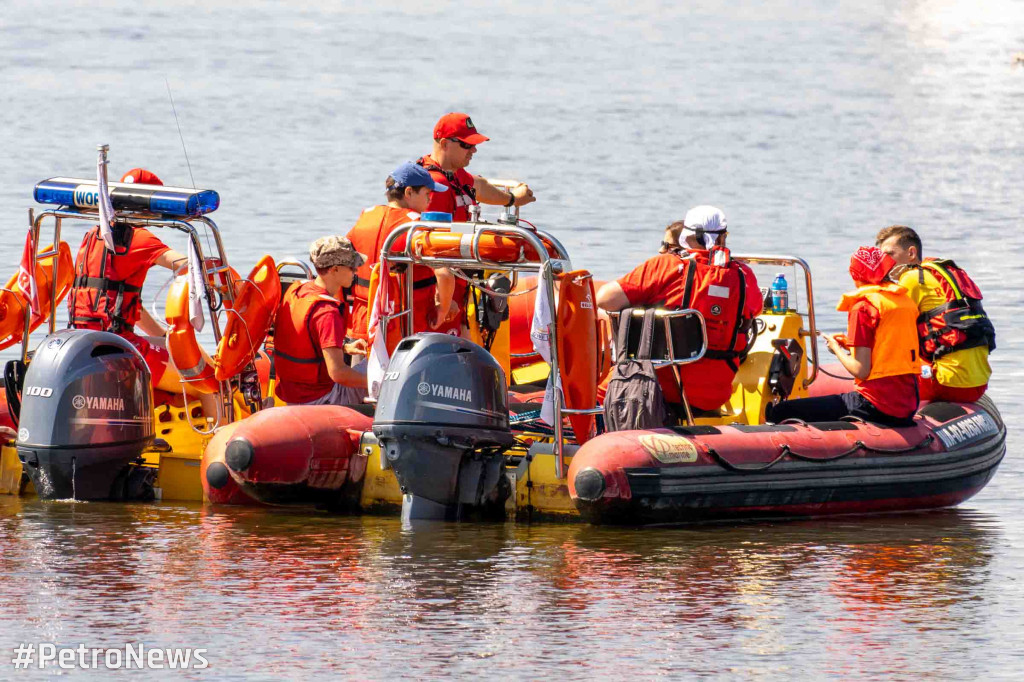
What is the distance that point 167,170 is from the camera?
25.4 m

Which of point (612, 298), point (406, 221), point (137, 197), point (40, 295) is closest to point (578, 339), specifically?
point (612, 298)

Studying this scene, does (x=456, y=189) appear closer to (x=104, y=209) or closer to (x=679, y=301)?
(x=679, y=301)

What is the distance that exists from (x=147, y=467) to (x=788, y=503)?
3.10m

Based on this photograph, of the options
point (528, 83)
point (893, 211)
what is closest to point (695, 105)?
point (528, 83)

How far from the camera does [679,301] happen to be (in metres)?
8.79

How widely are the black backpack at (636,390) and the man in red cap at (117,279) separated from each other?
2.04m

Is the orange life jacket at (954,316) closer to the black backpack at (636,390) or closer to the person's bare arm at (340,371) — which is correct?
the black backpack at (636,390)

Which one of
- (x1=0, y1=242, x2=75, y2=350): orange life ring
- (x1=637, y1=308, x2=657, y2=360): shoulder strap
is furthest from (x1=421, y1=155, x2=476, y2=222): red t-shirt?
(x1=0, y1=242, x2=75, y2=350): orange life ring

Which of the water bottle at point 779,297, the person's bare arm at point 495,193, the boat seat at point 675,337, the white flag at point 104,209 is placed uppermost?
the person's bare arm at point 495,193

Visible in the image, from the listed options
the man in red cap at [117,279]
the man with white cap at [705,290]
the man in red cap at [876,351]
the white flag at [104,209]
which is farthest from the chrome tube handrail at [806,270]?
the white flag at [104,209]

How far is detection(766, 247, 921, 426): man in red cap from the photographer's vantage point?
354 inches

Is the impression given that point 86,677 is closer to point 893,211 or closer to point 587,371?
point 587,371

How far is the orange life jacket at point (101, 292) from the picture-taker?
9.35 meters

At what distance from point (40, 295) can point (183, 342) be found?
1077 mm
